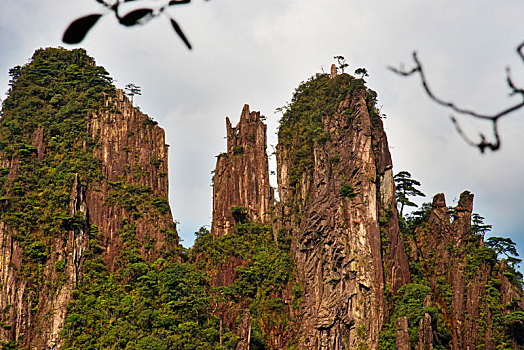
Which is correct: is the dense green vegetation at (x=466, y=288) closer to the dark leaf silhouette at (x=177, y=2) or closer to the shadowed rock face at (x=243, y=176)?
the shadowed rock face at (x=243, y=176)

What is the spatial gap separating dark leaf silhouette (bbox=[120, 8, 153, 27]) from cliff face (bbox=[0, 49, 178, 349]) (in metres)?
37.9

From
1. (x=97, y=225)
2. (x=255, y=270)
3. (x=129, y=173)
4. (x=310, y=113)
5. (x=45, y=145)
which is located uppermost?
(x=310, y=113)

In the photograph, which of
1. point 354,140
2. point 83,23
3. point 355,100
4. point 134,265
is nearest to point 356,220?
point 354,140

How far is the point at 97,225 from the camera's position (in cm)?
4506

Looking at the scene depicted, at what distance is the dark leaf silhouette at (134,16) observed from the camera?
270 cm

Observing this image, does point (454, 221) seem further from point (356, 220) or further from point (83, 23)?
point (83, 23)

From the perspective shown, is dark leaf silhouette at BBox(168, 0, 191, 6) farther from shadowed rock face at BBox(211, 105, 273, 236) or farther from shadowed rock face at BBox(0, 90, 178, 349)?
shadowed rock face at BBox(211, 105, 273, 236)

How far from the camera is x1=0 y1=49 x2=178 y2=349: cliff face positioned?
129 ft

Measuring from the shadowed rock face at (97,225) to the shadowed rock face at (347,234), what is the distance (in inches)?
400

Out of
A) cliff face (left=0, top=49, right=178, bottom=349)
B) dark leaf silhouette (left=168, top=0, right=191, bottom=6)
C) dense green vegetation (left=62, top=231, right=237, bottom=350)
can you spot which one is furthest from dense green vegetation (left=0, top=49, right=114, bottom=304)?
dark leaf silhouette (left=168, top=0, right=191, bottom=6)

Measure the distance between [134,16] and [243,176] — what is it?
45.2 meters

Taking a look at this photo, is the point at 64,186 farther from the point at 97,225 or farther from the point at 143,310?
the point at 143,310

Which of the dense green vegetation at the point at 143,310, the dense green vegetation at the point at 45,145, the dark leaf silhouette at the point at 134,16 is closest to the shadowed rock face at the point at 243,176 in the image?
the dense green vegetation at the point at 143,310

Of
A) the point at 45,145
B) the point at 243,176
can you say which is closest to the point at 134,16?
the point at 243,176
